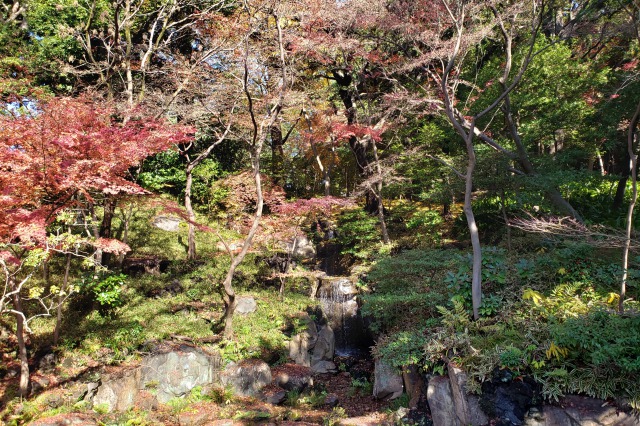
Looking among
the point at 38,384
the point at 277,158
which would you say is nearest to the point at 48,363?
the point at 38,384

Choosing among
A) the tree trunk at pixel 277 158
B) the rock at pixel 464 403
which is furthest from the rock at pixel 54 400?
the tree trunk at pixel 277 158

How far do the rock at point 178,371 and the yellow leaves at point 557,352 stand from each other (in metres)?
6.87

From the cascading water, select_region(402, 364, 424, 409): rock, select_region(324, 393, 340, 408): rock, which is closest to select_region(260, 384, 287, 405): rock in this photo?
select_region(324, 393, 340, 408): rock

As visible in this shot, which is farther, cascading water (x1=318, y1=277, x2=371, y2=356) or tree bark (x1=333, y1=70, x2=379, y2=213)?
tree bark (x1=333, y1=70, x2=379, y2=213)

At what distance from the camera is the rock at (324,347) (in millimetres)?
10589

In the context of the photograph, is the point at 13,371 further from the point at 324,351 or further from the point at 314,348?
the point at 324,351

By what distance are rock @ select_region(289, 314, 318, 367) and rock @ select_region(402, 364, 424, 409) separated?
10.5ft

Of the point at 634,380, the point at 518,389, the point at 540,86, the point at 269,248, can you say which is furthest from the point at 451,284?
the point at 540,86

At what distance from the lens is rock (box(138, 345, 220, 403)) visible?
25.1 ft

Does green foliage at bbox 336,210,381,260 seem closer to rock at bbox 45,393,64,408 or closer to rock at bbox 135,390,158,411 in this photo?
rock at bbox 135,390,158,411

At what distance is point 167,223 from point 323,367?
9.23 metres

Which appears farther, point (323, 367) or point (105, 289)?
point (323, 367)

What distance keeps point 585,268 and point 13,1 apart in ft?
60.0

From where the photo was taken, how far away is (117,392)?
23.1 feet
